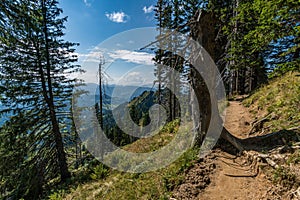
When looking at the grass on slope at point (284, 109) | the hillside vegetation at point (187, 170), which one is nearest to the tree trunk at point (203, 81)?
the hillside vegetation at point (187, 170)

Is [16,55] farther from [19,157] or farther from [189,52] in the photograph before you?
[189,52]

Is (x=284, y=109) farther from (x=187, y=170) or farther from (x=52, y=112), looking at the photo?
(x=52, y=112)

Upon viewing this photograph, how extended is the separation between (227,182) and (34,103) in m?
11.1

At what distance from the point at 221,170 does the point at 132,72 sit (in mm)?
4668

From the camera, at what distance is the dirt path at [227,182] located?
10.7ft

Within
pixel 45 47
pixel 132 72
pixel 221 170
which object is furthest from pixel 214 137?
pixel 45 47

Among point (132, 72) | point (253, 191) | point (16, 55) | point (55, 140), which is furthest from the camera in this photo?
point (55, 140)

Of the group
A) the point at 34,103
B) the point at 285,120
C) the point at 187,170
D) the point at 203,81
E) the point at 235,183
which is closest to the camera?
the point at 235,183

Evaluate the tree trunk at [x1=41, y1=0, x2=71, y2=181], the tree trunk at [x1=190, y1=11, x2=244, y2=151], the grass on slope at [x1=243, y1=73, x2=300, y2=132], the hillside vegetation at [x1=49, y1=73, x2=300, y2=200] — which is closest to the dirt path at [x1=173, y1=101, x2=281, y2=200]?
the hillside vegetation at [x1=49, y1=73, x2=300, y2=200]

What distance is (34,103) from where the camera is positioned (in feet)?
32.8

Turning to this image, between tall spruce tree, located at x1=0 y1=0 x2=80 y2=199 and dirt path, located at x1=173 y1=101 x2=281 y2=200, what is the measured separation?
9.93m

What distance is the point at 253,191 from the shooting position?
3.28 meters

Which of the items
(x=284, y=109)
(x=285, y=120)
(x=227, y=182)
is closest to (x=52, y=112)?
(x=227, y=182)

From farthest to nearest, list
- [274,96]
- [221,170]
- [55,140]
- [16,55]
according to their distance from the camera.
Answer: [55,140] < [16,55] < [274,96] < [221,170]
